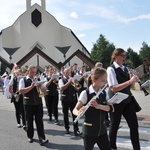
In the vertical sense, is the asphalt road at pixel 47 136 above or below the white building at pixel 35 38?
below

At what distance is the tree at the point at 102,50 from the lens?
54.7 m

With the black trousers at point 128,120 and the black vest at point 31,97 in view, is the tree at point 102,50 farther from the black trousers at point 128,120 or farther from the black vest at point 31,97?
the black trousers at point 128,120

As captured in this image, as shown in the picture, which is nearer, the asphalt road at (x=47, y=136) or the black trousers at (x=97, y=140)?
the black trousers at (x=97, y=140)

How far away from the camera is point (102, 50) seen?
54.7m

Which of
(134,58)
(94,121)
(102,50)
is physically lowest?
(94,121)

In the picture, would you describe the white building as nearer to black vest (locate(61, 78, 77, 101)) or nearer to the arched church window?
the arched church window

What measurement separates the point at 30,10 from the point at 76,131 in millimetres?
52988

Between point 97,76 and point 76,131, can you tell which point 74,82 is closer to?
point 76,131

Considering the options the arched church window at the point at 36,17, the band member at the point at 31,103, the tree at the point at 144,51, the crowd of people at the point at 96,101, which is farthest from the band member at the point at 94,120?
the tree at the point at 144,51

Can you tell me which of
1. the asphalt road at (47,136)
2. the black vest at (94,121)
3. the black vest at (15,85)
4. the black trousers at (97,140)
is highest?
the black vest at (15,85)

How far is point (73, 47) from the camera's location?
2386 inches

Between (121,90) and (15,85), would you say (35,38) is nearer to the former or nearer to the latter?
(15,85)

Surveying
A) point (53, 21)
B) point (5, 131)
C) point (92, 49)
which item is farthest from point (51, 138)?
point (53, 21)

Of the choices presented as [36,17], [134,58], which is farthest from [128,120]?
[134,58]
